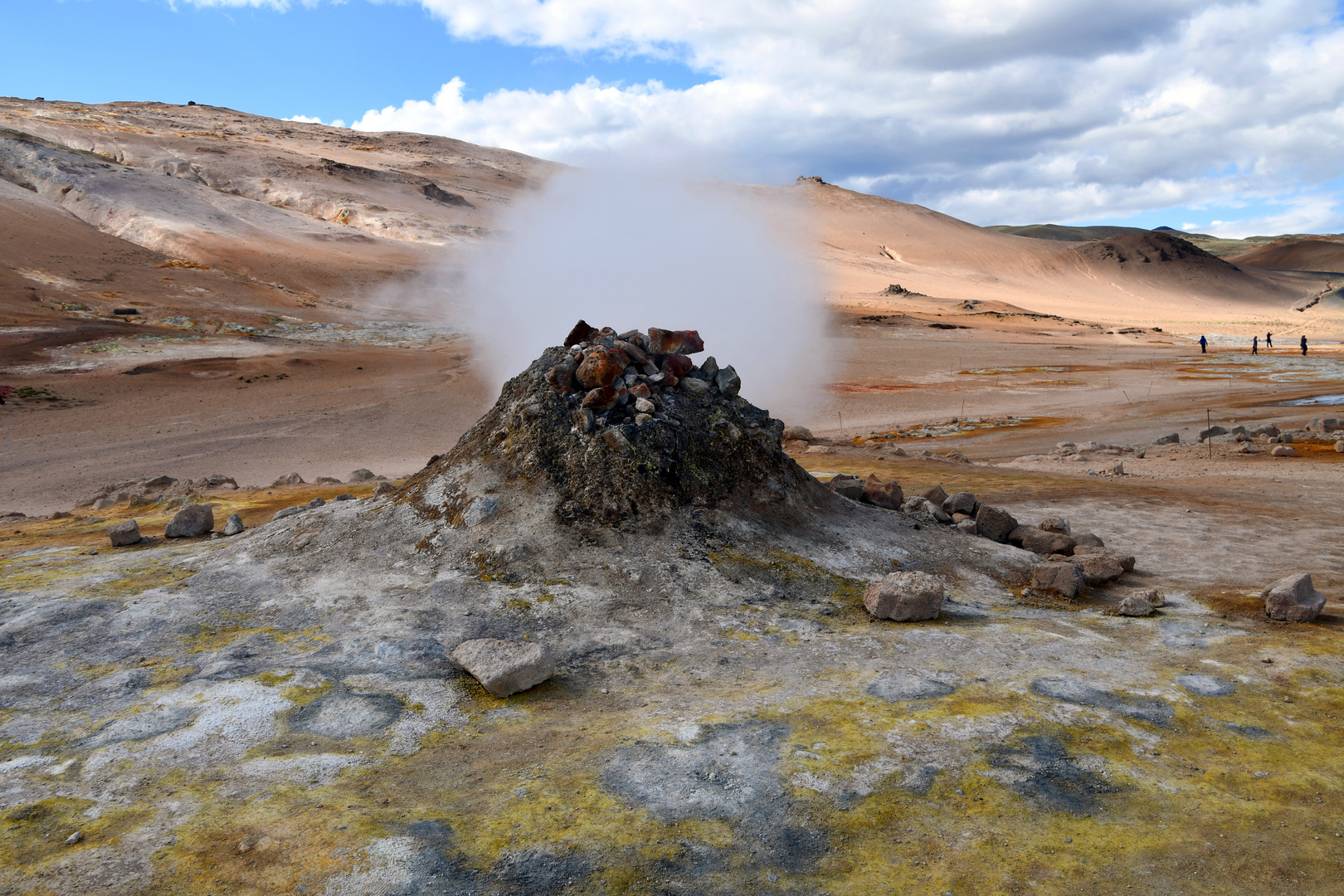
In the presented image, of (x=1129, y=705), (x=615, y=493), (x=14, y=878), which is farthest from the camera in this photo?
(x=615, y=493)

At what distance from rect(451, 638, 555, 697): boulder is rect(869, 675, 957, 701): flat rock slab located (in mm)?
1841

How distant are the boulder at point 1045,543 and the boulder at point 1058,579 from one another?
3.40 feet

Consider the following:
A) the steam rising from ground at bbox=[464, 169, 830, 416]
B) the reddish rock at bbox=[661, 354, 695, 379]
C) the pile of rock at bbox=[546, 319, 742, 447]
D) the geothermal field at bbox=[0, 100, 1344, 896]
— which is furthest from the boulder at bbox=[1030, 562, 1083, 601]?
the steam rising from ground at bbox=[464, 169, 830, 416]

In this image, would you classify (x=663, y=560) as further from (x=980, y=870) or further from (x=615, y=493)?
(x=980, y=870)

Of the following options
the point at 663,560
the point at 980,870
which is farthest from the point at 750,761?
the point at 663,560

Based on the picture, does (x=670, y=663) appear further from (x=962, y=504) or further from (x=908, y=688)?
(x=962, y=504)

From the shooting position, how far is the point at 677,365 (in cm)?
807

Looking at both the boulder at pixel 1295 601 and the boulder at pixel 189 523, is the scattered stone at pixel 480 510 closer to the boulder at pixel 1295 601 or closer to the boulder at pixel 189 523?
the boulder at pixel 189 523

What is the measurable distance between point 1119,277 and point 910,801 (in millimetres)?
97633

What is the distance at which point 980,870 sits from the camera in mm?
3119

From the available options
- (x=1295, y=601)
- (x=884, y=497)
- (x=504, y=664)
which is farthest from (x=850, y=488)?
(x=504, y=664)

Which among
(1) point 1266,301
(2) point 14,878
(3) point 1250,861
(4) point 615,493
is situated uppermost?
(1) point 1266,301

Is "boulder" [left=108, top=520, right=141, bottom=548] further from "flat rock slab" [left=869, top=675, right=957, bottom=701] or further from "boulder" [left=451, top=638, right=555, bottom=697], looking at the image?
"flat rock slab" [left=869, top=675, right=957, bottom=701]

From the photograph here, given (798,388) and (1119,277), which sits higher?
(1119,277)
